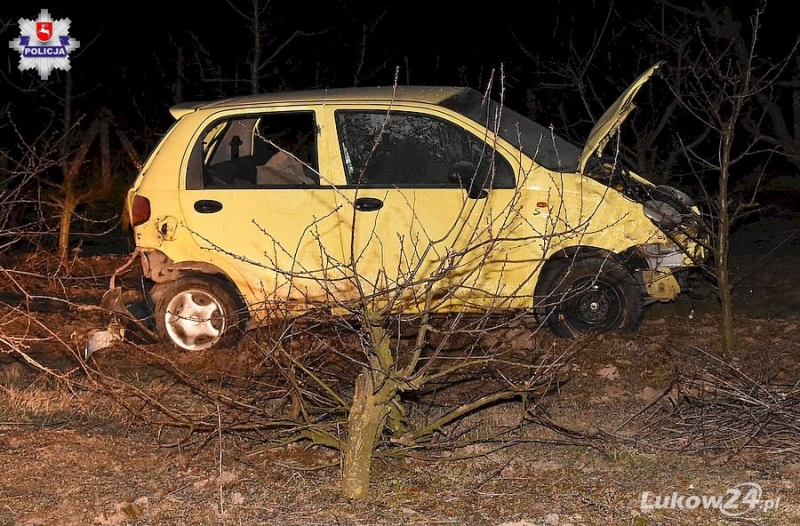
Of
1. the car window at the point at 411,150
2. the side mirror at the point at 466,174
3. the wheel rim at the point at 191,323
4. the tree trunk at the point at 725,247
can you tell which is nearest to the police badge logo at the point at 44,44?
the wheel rim at the point at 191,323

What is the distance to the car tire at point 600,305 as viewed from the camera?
7.70 metres

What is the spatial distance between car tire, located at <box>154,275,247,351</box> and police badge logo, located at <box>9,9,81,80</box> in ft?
24.0

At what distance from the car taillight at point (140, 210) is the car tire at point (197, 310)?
0.49 m

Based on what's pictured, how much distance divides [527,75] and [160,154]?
9.95 m

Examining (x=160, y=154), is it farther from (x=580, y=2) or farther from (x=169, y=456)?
(x=580, y=2)

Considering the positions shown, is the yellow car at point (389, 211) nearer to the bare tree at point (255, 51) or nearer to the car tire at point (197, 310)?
the car tire at point (197, 310)

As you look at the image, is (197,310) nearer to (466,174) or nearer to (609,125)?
(466,174)

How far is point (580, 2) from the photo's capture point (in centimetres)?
1638

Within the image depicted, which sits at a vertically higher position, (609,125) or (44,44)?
(44,44)

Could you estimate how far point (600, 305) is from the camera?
25.5 feet

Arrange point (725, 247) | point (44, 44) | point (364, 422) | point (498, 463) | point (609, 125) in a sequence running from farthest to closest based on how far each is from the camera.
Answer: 1. point (44, 44)
2. point (609, 125)
3. point (725, 247)
4. point (498, 463)
5. point (364, 422)

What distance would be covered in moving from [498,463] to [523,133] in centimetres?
320

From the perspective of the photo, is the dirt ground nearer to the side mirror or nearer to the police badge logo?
the side mirror

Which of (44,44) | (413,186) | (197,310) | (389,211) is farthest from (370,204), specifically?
(44,44)
